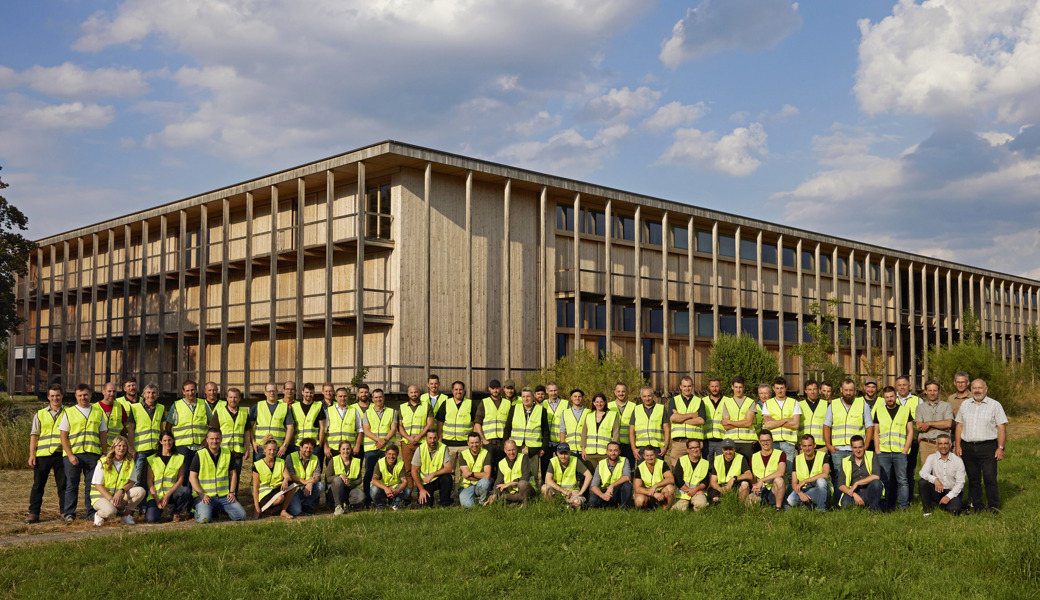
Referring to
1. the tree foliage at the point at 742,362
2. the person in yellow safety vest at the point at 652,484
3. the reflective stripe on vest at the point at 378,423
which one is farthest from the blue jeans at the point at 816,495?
the tree foliage at the point at 742,362

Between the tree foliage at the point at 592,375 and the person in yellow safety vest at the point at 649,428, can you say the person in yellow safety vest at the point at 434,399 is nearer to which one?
the person in yellow safety vest at the point at 649,428

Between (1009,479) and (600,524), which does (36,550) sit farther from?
(1009,479)

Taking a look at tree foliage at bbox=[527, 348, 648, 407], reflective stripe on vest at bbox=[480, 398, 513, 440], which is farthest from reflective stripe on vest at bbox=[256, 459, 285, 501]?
tree foliage at bbox=[527, 348, 648, 407]

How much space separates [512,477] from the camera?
507 inches

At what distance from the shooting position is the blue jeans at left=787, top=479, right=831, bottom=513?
1212 centimetres

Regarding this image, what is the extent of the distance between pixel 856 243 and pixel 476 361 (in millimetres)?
22037

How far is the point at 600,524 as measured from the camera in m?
10.6

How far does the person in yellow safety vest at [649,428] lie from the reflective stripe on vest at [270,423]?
5.14 metres

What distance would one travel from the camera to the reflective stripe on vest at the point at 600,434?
1320 cm

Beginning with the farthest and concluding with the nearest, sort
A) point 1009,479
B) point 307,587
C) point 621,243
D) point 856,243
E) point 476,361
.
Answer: point 856,243 → point 621,243 → point 476,361 → point 1009,479 → point 307,587

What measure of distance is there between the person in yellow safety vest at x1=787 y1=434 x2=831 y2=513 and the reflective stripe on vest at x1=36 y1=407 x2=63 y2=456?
9.99m

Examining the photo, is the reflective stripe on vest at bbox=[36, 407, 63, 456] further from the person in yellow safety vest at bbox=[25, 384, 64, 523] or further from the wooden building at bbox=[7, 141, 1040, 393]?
the wooden building at bbox=[7, 141, 1040, 393]

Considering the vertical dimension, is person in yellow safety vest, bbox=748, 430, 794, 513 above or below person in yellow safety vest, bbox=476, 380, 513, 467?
below

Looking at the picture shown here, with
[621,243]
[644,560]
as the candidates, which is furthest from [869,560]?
[621,243]
